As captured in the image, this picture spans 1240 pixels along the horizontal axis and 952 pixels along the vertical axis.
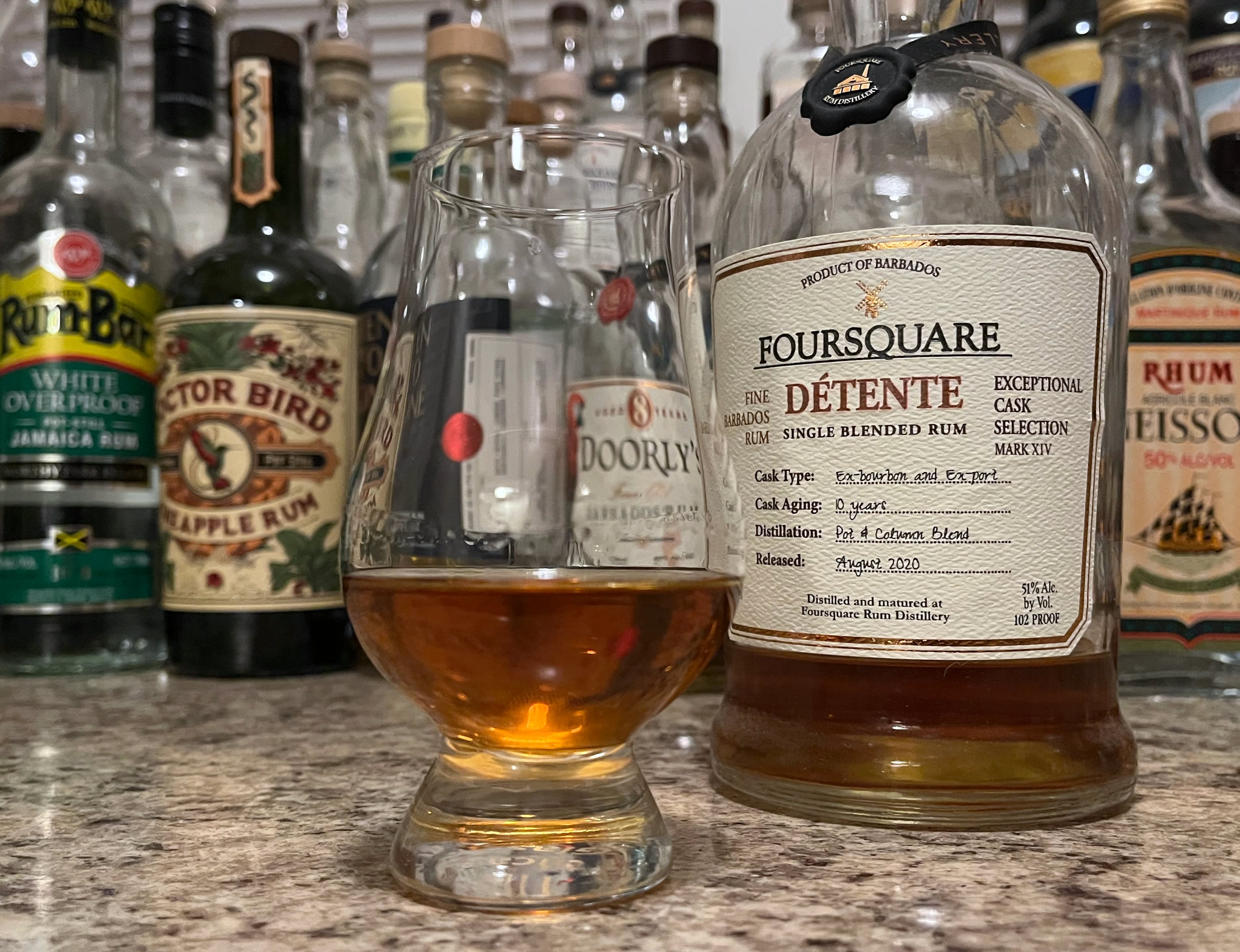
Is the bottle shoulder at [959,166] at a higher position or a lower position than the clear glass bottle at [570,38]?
lower

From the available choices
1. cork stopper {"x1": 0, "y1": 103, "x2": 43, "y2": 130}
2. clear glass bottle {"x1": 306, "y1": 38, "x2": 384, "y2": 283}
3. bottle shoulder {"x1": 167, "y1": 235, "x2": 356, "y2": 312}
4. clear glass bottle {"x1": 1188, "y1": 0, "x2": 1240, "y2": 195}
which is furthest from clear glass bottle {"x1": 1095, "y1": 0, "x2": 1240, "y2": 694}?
cork stopper {"x1": 0, "y1": 103, "x2": 43, "y2": 130}

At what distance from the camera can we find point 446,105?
87cm

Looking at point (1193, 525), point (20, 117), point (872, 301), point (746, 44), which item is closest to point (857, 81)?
point (872, 301)

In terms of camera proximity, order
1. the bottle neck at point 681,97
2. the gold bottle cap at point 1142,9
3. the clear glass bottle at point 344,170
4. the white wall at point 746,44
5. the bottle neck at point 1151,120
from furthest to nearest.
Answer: the white wall at point 746,44
the clear glass bottle at point 344,170
the bottle neck at point 681,97
the bottle neck at point 1151,120
the gold bottle cap at point 1142,9

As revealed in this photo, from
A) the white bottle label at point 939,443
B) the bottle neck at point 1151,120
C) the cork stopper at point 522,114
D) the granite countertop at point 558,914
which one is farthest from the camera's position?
the cork stopper at point 522,114

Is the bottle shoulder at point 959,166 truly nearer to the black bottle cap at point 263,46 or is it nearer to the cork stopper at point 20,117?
the black bottle cap at point 263,46

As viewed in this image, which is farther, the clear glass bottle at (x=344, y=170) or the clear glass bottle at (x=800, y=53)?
the clear glass bottle at (x=344, y=170)

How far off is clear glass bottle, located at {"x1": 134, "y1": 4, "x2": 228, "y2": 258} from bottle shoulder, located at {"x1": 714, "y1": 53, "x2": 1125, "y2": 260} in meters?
0.63

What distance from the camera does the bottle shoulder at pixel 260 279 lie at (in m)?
0.88

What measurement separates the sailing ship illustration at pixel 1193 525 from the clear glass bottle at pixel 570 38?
2.68 ft

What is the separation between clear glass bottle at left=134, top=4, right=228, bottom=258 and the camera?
3.41 ft

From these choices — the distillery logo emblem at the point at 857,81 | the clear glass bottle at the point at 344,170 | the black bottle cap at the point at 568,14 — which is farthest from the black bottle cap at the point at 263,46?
the distillery logo emblem at the point at 857,81

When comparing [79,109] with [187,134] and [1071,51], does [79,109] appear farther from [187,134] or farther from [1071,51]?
[1071,51]

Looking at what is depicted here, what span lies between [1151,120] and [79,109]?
0.87 m
